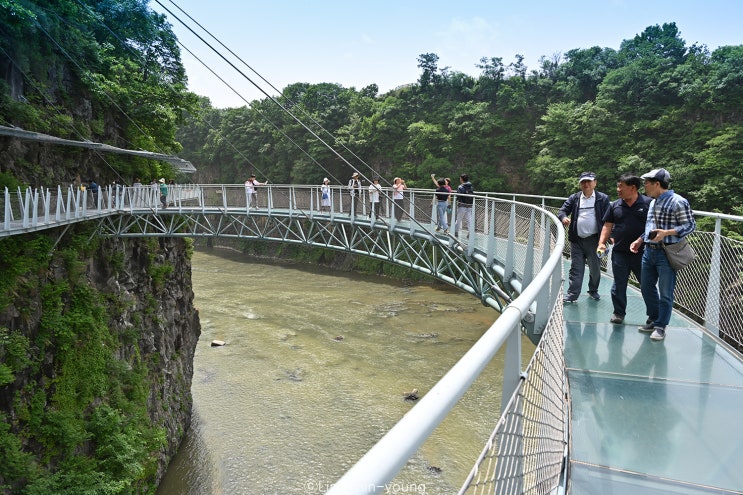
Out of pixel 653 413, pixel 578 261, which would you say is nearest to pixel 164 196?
pixel 578 261

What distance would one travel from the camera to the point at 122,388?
11586 millimetres

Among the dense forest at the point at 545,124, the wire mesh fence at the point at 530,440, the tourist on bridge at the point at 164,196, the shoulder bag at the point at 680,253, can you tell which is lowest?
the wire mesh fence at the point at 530,440

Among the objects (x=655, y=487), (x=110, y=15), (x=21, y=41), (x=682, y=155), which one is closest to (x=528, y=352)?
(x=682, y=155)

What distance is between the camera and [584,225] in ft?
17.1

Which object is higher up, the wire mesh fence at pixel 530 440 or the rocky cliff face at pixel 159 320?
the wire mesh fence at pixel 530 440

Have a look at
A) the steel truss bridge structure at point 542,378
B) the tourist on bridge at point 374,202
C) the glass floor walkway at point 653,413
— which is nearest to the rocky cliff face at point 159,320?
the steel truss bridge structure at point 542,378

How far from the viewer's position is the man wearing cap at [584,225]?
204 inches

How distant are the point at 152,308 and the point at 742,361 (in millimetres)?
15162

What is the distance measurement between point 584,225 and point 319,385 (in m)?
13.6

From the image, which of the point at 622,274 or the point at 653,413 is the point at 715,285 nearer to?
the point at 622,274

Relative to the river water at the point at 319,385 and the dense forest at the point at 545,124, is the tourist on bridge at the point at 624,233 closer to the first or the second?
the river water at the point at 319,385

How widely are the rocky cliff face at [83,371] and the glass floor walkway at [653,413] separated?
9706 mm

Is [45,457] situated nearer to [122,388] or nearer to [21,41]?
[122,388]

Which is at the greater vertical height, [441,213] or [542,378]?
[441,213]
